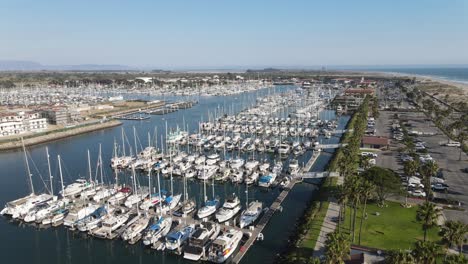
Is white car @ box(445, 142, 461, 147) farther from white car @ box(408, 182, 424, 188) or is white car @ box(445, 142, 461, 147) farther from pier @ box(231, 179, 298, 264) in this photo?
pier @ box(231, 179, 298, 264)

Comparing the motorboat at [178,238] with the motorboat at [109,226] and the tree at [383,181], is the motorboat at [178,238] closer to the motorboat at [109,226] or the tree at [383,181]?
the motorboat at [109,226]

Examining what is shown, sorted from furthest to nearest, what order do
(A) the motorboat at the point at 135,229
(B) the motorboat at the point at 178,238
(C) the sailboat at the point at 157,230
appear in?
(A) the motorboat at the point at 135,229, (C) the sailboat at the point at 157,230, (B) the motorboat at the point at 178,238

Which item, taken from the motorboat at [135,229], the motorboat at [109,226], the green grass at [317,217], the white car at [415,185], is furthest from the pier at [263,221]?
the white car at [415,185]

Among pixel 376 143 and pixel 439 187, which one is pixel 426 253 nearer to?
pixel 439 187

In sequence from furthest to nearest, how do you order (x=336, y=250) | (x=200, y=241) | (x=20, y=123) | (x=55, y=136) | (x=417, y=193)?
(x=55, y=136) < (x=20, y=123) < (x=417, y=193) < (x=200, y=241) < (x=336, y=250)

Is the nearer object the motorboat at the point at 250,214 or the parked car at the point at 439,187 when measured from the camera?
the motorboat at the point at 250,214

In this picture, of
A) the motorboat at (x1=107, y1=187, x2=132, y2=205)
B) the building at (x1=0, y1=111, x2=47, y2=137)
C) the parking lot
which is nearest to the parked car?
the parking lot

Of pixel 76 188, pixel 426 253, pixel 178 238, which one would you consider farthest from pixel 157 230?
pixel 426 253
